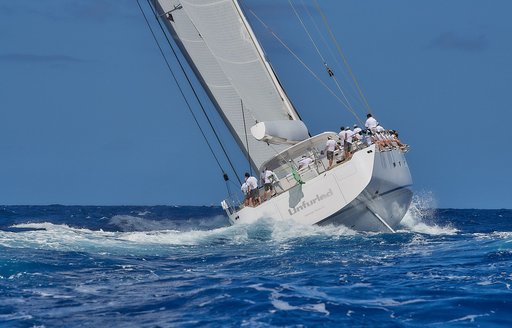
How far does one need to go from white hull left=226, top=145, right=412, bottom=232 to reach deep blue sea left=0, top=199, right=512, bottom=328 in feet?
1.84

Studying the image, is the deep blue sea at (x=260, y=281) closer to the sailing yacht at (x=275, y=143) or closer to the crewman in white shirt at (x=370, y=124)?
the sailing yacht at (x=275, y=143)

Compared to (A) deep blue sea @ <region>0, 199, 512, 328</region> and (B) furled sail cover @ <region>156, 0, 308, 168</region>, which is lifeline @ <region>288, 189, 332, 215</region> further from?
(B) furled sail cover @ <region>156, 0, 308, 168</region>

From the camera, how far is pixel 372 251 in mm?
17359

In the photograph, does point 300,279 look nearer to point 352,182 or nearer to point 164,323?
point 164,323

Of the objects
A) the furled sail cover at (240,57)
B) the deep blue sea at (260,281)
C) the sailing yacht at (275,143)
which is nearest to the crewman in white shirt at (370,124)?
the sailing yacht at (275,143)

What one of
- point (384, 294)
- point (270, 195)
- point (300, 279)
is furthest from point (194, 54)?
point (384, 294)

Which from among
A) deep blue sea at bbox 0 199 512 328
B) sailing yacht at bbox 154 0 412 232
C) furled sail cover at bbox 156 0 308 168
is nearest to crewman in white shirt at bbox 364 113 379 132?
sailing yacht at bbox 154 0 412 232

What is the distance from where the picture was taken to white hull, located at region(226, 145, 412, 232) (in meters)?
20.9

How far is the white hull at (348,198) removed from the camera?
68.7 feet

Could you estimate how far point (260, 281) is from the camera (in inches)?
515

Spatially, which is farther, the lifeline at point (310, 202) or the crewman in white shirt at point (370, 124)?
the crewman in white shirt at point (370, 124)

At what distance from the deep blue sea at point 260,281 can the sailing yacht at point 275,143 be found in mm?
911

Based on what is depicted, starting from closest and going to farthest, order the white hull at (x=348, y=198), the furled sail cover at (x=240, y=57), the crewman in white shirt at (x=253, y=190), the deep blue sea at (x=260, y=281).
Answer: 1. the deep blue sea at (x=260, y=281)
2. the white hull at (x=348, y=198)
3. the crewman in white shirt at (x=253, y=190)
4. the furled sail cover at (x=240, y=57)

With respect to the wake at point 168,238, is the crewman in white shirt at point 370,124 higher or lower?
higher
